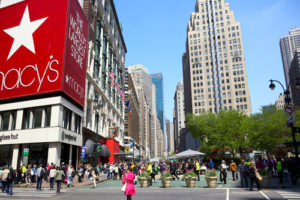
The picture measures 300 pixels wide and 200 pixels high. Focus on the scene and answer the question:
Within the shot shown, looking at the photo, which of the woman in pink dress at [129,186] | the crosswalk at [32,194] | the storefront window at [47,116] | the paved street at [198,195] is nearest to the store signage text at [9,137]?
the storefront window at [47,116]

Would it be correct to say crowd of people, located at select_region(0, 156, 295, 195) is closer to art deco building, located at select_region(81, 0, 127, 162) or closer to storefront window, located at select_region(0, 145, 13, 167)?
storefront window, located at select_region(0, 145, 13, 167)

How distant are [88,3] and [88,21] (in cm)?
355

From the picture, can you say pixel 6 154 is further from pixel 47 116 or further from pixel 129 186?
pixel 129 186

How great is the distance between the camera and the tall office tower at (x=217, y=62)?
104000 mm

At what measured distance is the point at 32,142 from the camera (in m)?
27.2

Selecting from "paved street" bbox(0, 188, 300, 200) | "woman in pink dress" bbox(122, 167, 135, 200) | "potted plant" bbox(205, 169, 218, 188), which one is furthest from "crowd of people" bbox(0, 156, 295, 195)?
"potted plant" bbox(205, 169, 218, 188)

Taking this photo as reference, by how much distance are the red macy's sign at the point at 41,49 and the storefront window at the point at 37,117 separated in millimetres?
2231

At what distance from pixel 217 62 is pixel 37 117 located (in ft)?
308

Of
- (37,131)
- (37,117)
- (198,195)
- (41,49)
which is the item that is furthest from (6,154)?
(198,195)

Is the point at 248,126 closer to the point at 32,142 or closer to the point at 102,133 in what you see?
the point at 102,133

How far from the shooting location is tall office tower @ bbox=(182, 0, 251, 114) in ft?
341

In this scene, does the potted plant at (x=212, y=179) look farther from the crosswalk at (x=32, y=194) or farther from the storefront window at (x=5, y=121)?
the storefront window at (x=5, y=121)

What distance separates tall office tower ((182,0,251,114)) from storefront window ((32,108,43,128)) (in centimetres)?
8310

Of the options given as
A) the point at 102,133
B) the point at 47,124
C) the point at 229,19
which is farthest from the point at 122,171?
the point at 229,19
